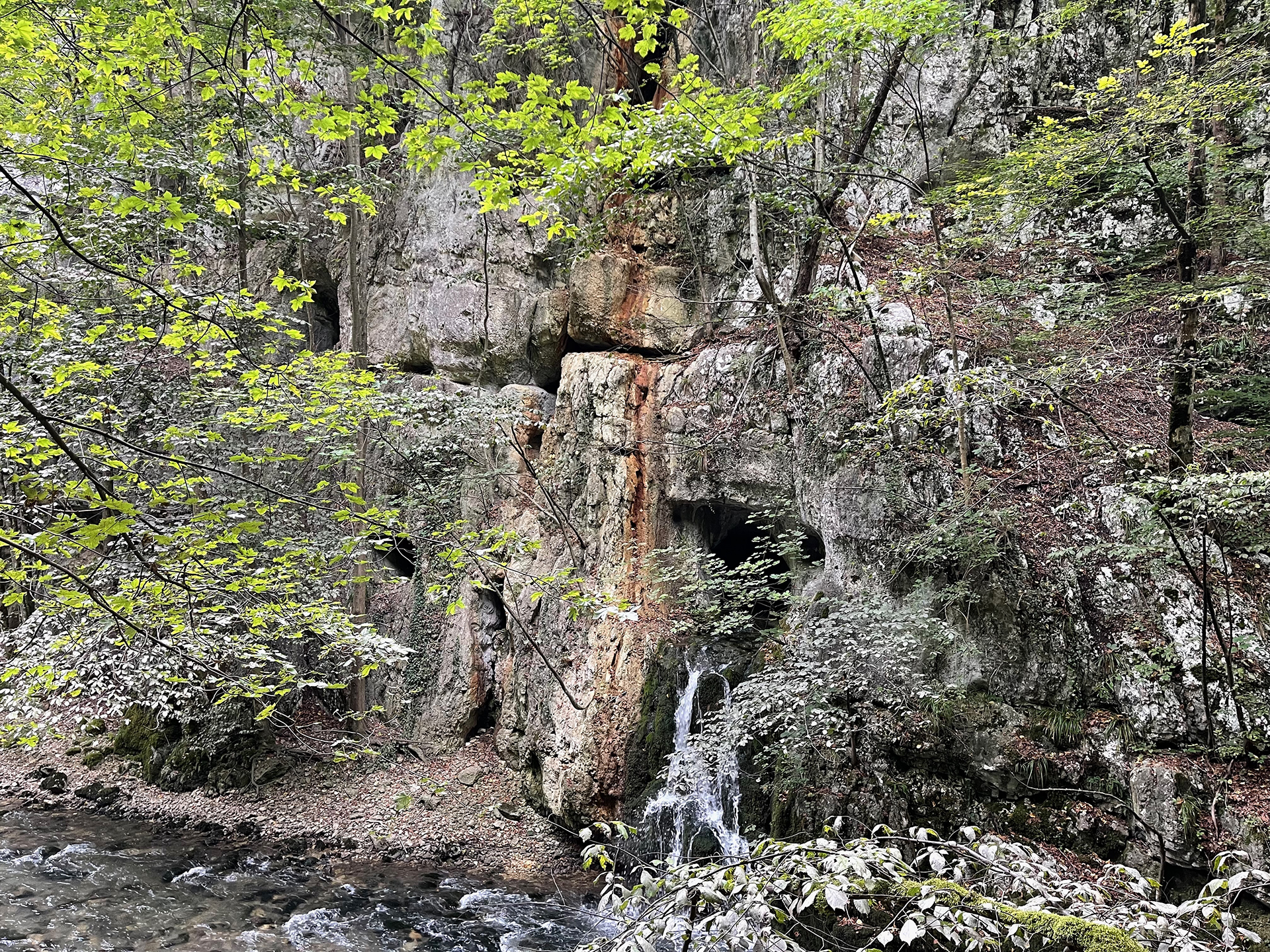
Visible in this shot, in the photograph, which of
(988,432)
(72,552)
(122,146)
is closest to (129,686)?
(72,552)

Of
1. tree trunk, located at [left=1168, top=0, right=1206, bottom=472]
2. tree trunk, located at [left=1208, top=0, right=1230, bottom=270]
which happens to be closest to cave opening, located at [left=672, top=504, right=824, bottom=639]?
tree trunk, located at [left=1168, top=0, right=1206, bottom=472]

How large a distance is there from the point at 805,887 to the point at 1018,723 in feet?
19.0

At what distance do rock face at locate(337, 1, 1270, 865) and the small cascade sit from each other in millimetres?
295

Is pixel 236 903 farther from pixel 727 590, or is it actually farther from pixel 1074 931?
pixel 1074 931

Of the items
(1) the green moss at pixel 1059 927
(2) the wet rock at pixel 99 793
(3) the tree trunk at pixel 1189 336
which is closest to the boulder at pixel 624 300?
(3) the tree trunk at pixel 1189 336

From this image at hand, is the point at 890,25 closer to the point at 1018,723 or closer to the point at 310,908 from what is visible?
the point at 1018,723

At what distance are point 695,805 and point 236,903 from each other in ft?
16.2

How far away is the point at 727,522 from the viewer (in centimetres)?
1067

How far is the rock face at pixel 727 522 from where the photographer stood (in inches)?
252

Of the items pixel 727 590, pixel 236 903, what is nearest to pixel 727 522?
pixel 727 590

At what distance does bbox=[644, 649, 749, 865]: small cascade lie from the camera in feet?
25.6

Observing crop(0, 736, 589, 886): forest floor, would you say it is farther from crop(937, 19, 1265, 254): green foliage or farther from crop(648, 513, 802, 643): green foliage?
crop(937, 19, 1265, 254): green foliage

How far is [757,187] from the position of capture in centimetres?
970

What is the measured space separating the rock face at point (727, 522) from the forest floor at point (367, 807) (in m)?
0.41
